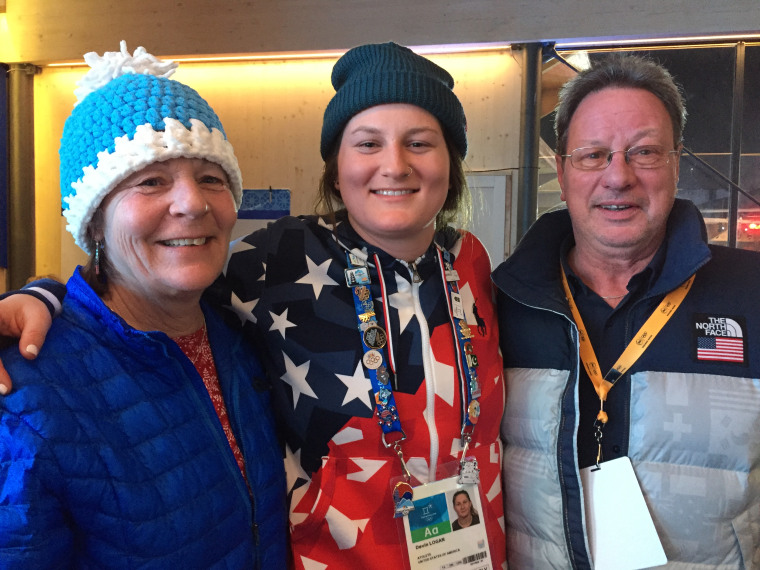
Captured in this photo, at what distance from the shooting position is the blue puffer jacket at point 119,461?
3.29 ft

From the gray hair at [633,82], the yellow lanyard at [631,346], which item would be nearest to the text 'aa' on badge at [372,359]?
the yellow lanyard at [631,346]

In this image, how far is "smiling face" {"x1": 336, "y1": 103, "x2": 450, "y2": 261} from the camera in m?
1.61

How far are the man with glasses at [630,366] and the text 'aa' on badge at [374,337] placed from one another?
1.56 ft

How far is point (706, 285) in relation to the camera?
5.62 feet

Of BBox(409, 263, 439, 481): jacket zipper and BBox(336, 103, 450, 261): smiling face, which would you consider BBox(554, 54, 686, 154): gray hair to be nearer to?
BBox(336, 103, 450, 261): smiling face

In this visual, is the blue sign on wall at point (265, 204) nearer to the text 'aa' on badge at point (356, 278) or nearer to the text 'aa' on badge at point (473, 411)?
the text 'aa' on badge at point (356, 278)

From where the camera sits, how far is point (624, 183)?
170 centimetres

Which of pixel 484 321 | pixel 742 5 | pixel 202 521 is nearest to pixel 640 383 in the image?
pixel 484 321

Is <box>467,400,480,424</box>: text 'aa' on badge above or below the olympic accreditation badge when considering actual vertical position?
above

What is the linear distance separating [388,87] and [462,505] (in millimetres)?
1153

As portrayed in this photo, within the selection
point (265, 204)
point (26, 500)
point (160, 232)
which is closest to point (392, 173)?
point (160, 232)

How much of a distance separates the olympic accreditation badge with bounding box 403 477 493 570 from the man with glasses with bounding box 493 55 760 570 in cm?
20

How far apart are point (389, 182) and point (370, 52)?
427 mm

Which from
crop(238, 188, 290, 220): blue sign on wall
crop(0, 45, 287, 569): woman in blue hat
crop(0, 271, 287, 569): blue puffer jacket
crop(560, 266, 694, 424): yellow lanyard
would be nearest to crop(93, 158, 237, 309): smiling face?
crop(0, 45, 287, 569): woman in blue hat
